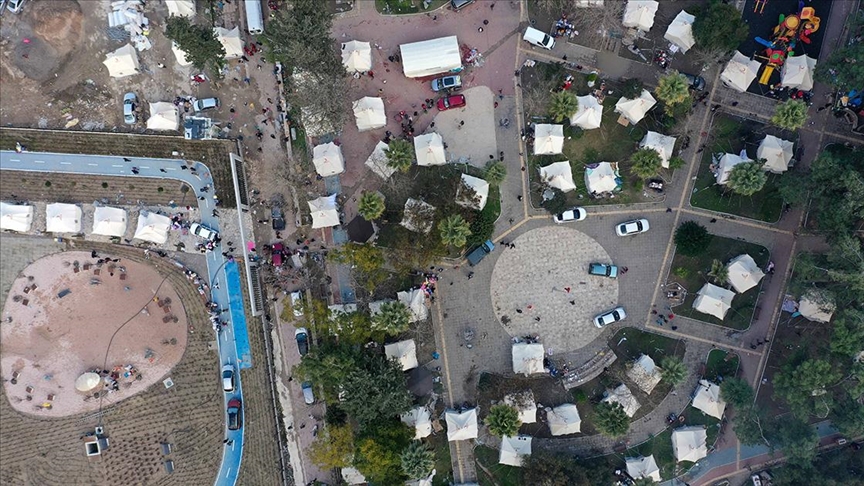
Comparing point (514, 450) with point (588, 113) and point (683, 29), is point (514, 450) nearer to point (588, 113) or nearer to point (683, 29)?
point (588, 113)

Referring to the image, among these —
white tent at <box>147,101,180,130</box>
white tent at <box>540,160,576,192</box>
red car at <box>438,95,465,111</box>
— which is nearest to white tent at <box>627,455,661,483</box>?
white tent at <box>540,160,576,192</box>

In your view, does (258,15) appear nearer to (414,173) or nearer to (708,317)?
(414,173)

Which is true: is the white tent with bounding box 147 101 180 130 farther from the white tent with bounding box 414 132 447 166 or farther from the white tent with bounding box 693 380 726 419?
the white tent with bounding box 693 380 726 419

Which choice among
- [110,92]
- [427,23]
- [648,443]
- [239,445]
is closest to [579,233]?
[648,443]

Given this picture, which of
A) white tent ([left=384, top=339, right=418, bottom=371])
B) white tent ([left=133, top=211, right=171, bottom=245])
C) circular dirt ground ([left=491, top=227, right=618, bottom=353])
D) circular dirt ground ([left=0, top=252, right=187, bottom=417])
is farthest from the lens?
circular dirt ground ([left=0, top=252, right=187, bottom=417])

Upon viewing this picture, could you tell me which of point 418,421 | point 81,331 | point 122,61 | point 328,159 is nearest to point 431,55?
point 328,159
